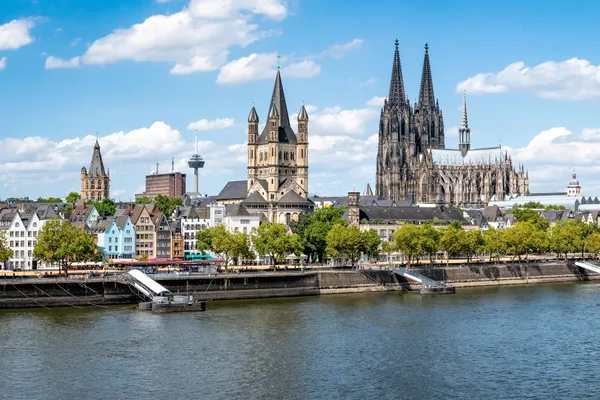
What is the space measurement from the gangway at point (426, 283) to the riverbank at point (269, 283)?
105 centimetres

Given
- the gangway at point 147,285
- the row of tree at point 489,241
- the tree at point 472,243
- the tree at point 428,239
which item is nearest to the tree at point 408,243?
the row of tree at point 489,241

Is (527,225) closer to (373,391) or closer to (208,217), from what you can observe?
(208,217)

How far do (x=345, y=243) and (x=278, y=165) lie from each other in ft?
164

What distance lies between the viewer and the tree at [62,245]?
350 ft

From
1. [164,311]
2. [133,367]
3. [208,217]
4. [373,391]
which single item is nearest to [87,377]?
[133,367]

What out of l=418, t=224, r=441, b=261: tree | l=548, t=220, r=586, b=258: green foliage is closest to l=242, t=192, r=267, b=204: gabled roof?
l=418, t=224, r=441, b=261: tree

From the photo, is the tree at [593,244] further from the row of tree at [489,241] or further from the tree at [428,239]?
the tree at [428,239]

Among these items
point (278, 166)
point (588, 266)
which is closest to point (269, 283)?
point (588, 266)

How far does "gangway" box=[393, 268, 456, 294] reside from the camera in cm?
10944

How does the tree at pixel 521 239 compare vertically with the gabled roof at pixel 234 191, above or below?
below

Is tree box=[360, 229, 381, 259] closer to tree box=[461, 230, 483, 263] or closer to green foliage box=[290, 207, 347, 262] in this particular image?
green foliage box=[290, 207, 347, 262]

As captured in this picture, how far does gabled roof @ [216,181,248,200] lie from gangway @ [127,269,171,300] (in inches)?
3391

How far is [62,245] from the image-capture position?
107 meters

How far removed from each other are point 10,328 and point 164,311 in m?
15.5
